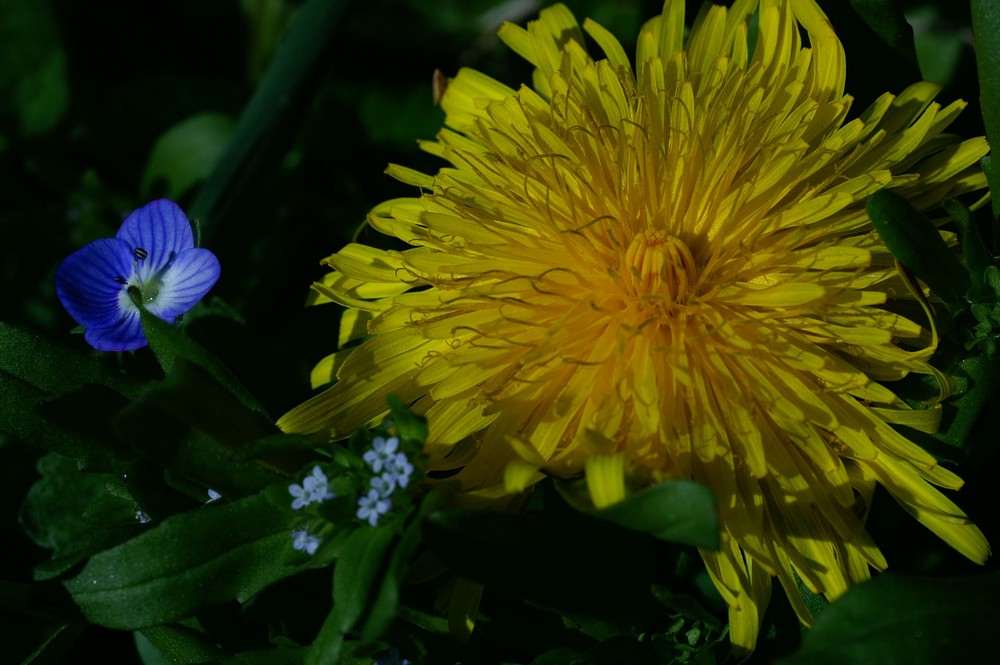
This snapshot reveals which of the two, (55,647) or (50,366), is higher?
(50,366)

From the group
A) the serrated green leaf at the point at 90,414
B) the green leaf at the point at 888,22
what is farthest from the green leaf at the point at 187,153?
the green leaf at the point at 888,22

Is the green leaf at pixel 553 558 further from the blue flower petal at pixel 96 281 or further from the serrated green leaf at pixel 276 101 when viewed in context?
the serrated green leaf at pixel 276 101

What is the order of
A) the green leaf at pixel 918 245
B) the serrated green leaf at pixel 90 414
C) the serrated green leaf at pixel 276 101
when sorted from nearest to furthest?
the green leaf at pixel 918 245
the serrated green leaf at pixel 90 414
the serrated green leaf at pixel 276 101

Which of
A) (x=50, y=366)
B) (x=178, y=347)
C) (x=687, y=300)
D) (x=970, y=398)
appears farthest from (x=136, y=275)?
(x=970, y=398)

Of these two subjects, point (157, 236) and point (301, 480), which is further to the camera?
point (157, 236)

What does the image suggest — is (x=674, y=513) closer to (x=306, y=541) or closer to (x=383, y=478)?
(x=383, y=478)

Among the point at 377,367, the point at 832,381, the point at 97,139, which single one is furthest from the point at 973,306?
the point at 97,139
